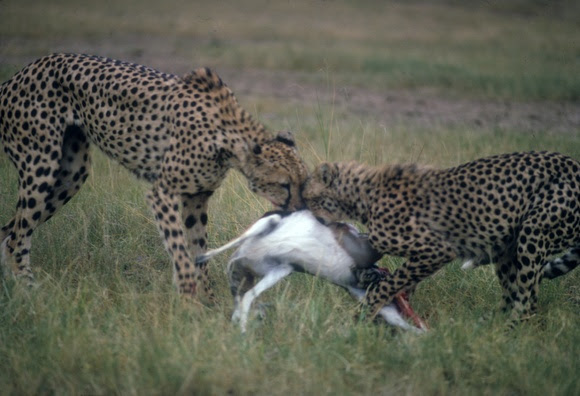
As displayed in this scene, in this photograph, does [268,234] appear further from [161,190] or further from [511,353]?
[511,353]

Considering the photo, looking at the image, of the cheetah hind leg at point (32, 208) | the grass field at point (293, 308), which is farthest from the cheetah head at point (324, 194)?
the cheetah hind leg at point (32, 208)

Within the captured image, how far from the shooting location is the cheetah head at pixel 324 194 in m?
4.18

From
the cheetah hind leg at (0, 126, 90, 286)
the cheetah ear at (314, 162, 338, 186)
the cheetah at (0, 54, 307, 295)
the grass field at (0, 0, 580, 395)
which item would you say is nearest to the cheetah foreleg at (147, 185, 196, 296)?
the cheetah at (0, 54, 307, 295)

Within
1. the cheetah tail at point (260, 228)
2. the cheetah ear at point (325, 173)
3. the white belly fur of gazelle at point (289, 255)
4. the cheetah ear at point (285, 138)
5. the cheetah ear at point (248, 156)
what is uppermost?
the cheetah ear at point (285, 138)

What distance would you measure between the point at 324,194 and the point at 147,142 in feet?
3.33

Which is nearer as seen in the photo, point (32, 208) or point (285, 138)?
point (285, 138)

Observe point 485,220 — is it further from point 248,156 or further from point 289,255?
point 248,156

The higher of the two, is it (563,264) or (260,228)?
(260,228)

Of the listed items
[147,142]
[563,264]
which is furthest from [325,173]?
[563,264]

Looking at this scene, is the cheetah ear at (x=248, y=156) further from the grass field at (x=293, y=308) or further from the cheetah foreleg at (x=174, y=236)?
the grass field at (x=293, y=308)

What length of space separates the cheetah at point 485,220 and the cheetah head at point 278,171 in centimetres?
9

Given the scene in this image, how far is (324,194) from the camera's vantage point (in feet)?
13.9

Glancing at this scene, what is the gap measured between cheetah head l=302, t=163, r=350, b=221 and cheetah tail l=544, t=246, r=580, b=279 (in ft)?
3.69

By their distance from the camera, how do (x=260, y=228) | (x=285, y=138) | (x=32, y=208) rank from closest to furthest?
(x=260, y=228) < (x=285, y=138) < (x=32, y=208)
